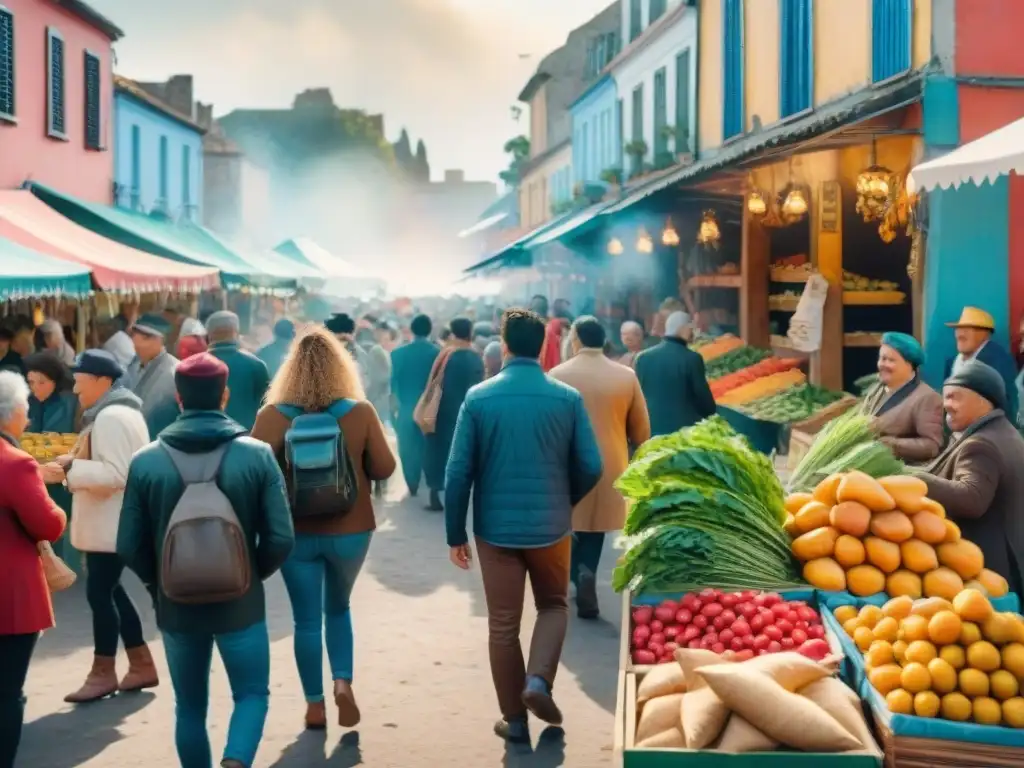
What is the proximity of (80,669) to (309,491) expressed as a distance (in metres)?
2.38

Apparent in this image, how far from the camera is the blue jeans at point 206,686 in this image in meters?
5.07

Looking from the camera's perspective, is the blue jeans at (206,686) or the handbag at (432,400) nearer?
the blue jeans at (206,686)

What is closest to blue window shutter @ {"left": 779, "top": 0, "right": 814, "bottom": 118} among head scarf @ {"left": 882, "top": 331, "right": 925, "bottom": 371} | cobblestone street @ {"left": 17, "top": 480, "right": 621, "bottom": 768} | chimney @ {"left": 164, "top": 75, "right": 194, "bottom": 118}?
cobblestone street @ {"left": 17, "top": 480, "right": 621, "bottom": 768}

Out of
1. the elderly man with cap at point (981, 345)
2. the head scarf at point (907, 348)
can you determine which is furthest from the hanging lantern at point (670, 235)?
the head scarf at point (907, 348)

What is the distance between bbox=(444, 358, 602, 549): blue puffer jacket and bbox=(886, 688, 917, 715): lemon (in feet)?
7.45

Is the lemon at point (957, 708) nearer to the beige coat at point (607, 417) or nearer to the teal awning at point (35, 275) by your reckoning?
the beige coat at point (607, 417)

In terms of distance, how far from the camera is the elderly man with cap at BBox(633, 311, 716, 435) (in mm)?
10648

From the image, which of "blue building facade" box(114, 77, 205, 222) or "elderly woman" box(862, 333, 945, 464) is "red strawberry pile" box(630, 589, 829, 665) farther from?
"blue building facade" box(114, 77, 205, 222)

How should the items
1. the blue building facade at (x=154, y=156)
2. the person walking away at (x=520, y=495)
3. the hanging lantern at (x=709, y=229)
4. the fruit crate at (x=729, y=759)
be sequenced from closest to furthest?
the fruit crate at (x=729, y=759)
the person walking away at (x=520, y=495)
the hanging lantern at (x=709, y=229)
the blue building facade at (x=154, y=156)

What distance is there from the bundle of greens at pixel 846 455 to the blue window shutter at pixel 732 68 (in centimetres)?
1356

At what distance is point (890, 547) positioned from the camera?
5.71m

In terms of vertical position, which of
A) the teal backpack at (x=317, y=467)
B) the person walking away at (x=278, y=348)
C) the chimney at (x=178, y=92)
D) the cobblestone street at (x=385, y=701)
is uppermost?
the chimney at (x=178, y=92)

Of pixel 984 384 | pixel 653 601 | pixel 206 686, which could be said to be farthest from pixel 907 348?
pixel 206 686

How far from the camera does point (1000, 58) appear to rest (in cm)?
1155
